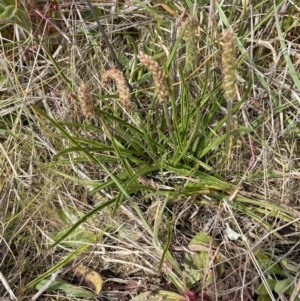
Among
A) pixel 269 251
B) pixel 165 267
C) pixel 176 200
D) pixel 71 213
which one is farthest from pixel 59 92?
pixel 269 251

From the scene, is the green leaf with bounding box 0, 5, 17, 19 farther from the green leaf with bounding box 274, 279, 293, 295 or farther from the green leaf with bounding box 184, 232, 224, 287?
the green leaf with bounding box 274, 279, 293, 295

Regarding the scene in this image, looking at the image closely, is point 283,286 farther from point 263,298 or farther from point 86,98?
point 86,98

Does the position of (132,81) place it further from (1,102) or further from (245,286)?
(245,286)

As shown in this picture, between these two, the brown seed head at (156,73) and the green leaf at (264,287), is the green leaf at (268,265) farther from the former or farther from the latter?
the brown seed head at (156,73)

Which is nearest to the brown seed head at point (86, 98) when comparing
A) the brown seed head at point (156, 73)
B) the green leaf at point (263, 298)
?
the brown seed head at point (156, 73)

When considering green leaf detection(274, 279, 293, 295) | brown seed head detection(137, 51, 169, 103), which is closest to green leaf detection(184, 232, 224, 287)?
green leaf detection(274, 279, 293, 295)
